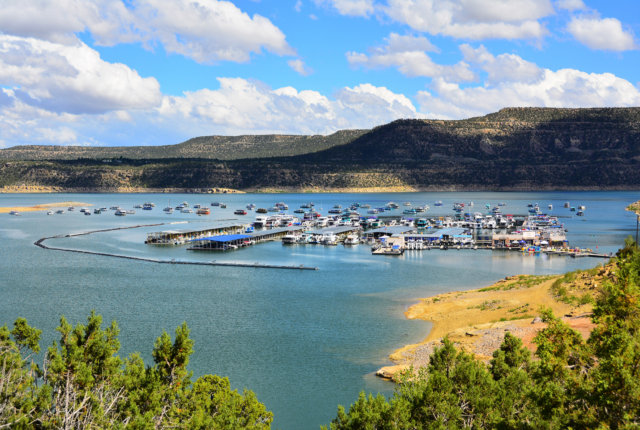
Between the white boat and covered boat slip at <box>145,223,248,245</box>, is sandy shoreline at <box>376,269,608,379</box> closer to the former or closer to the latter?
the white boat

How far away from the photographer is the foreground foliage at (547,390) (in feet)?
50.0

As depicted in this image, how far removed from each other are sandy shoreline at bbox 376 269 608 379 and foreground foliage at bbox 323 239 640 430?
9690mm

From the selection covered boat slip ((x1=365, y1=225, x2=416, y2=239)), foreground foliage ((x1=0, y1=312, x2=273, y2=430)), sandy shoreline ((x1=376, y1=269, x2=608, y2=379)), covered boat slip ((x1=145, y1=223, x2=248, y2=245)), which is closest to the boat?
covered boat slip ((x1=365, y1=225, x2=416, y2=239))

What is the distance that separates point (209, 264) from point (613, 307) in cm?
5979

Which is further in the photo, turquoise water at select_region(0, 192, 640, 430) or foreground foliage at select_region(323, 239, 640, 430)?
turquoise water at select_region(0, 192, 640, 430)

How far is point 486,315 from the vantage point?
4341 cm

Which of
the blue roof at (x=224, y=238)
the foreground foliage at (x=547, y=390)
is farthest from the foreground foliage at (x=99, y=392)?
the blue roof at (x=224, y=238)

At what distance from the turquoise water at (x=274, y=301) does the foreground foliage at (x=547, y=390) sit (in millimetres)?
9926

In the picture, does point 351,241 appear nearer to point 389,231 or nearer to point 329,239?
point 329,239

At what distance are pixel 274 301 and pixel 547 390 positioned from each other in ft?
124

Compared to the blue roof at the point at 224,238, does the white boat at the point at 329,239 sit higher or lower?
lower

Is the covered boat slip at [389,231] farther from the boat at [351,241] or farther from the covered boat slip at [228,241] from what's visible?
the covered boat slip at [228,241]

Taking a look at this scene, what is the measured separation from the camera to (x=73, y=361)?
1817 cm

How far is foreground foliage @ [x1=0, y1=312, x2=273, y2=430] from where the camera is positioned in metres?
17.0
